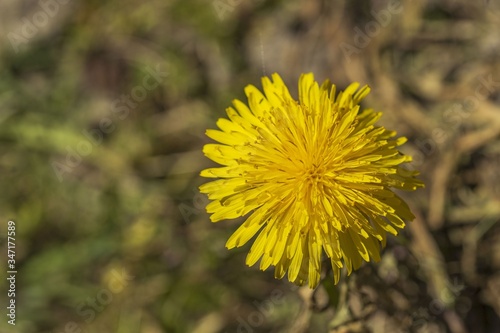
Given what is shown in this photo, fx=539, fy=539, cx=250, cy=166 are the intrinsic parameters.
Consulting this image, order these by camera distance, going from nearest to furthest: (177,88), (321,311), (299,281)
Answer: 1. (299,281)
2. (321,311)
3. (177,88)

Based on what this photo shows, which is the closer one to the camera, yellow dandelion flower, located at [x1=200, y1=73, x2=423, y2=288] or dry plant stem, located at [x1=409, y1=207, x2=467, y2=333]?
yellow dandelion flower, located at [x1=200, y1=73, x2=423, y2=288]

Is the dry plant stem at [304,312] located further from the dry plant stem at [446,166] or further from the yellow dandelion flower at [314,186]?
the dry plant stem at [446,166]

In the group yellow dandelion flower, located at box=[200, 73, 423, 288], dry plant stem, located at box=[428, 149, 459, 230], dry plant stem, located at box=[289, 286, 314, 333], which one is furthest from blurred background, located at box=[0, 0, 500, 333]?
yellow dandelion flower, located at box=[200, 73, 423, 288]

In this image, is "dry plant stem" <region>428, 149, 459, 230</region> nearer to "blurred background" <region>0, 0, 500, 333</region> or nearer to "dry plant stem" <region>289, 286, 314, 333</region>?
"blurred background" <region>0, 0, 500, 333</region>

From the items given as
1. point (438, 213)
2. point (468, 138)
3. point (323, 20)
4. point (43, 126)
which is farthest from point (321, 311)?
point (43, 126)

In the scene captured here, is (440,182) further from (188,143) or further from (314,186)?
(188,143)

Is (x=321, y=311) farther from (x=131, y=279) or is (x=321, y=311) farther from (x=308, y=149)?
(x=131, y=279)

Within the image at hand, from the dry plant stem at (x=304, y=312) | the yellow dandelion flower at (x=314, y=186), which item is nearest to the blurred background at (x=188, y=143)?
the dry plant stem at (x=304, y=312)
